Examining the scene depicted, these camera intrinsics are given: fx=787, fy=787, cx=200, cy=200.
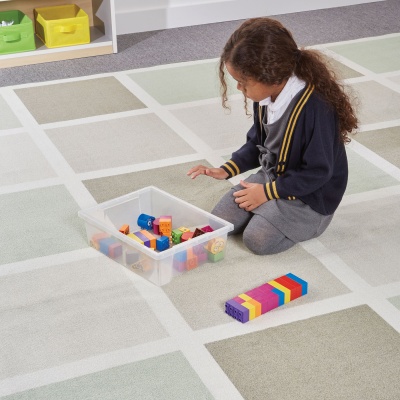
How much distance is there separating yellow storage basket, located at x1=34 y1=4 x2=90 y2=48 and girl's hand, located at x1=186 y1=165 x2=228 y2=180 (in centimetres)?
143

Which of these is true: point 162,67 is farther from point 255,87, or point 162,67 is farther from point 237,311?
point 237,311

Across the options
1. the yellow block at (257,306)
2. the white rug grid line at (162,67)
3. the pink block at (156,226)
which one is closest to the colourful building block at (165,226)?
the pink block at (156,226)

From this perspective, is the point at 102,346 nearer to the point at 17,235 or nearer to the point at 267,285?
the point at 267,285

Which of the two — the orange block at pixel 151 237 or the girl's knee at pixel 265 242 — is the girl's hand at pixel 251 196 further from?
the orange block at pixel 151 237

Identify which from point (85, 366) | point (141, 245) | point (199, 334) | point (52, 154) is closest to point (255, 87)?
point (141, 245)

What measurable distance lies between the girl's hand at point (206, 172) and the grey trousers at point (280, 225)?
5.1 inches

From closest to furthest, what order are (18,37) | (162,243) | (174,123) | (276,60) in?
(276,60), (162,243), (174,123), (18,37)

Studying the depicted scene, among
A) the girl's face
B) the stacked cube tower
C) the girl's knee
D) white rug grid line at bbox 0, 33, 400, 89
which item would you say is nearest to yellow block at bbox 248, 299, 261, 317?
the stacked cube tower

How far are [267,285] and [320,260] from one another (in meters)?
0.20

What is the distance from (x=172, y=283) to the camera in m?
1.74

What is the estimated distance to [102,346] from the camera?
1537 millimetres

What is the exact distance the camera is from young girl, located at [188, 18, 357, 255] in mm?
1710

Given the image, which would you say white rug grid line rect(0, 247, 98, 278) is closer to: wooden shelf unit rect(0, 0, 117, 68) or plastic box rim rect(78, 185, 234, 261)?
plastic box rim rect(78, 185, 234, 261)

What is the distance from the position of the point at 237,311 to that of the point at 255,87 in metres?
0.50
